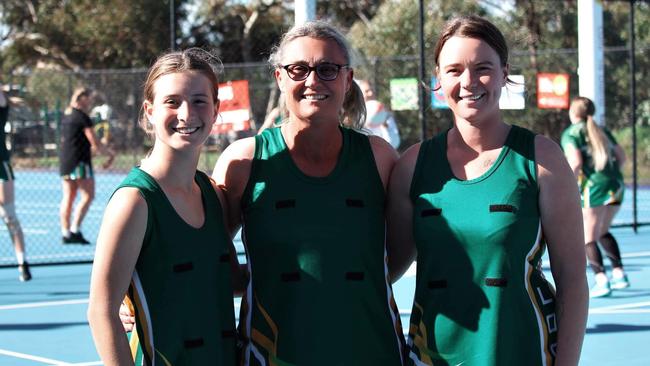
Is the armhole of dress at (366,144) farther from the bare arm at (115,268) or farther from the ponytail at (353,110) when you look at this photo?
the bare arm at (115,268)

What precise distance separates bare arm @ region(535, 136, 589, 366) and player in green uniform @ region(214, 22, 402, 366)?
55 cm

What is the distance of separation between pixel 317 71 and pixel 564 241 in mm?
939

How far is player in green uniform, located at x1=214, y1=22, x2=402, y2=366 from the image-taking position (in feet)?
10.8

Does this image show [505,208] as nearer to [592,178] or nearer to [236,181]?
[236,181]

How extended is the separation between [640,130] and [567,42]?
16.6 feet

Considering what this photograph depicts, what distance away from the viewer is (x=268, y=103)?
83.9ft

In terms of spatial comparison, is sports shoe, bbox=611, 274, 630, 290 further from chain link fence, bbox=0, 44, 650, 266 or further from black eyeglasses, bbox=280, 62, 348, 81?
chain link fence, bbox=0, 44, 650, 266

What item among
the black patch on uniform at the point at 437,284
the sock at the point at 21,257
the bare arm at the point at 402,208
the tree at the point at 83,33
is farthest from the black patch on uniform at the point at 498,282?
the tree at the point at 83,33

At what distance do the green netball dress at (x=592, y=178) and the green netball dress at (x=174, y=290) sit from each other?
24.4ft

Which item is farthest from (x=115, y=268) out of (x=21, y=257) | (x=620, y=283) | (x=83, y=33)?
(x=83, y=33)

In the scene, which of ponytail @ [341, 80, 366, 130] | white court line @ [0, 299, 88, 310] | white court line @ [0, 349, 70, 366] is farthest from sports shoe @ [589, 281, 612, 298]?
ponytail @ [341, 80, 366, 130]

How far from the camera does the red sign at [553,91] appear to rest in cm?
1421

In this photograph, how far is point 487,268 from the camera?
3.12m

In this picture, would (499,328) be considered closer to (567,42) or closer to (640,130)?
(640,130)
